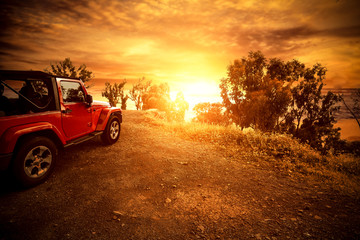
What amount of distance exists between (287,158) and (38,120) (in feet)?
25.7

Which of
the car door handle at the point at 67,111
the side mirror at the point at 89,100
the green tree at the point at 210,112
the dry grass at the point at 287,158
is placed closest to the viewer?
the car door handle at the point at 67,111

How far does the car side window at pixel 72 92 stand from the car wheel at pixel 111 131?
1.48 m

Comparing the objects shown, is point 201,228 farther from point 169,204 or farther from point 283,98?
point 283,98

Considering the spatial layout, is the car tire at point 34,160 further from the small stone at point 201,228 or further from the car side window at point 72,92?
the small stone at point 201,228

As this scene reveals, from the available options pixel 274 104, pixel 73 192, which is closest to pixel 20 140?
pixel 73 192

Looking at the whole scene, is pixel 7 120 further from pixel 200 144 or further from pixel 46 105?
pixel 200 144

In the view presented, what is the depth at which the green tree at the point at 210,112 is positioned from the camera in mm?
38281

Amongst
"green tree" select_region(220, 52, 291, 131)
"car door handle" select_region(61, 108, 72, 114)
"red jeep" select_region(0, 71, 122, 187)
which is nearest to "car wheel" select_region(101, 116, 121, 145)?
"red jeep" select_region(0, 71, 122, 187)

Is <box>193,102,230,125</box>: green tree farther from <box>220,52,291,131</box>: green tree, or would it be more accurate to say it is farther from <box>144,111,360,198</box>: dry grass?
<box>144,111,360,198</box>: dry grass

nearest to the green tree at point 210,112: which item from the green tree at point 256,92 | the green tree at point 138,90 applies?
the green tree at point 256,92

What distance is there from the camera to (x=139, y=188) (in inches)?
158

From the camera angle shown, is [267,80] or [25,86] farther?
[267,80]

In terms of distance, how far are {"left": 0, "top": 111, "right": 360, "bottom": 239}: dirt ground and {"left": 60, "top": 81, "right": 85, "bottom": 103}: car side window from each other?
77.0 inches

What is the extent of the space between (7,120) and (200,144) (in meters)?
6.40
